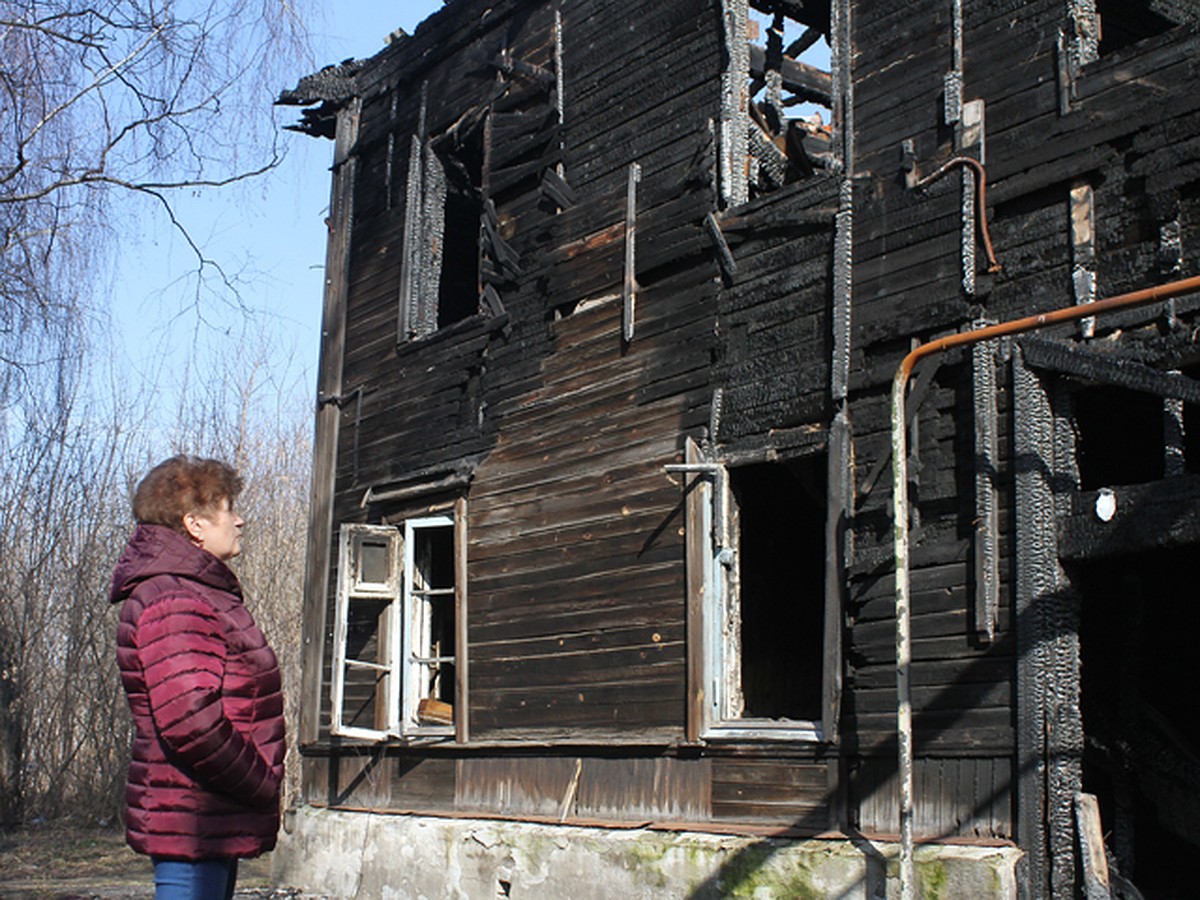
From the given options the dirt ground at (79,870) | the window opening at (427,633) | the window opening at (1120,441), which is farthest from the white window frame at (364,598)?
the window opening at (1120,441)

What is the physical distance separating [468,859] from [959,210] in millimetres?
5312

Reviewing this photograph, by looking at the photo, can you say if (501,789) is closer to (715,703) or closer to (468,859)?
(468,859)

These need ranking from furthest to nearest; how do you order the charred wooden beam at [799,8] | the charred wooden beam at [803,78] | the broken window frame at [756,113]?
the charred wooden beam at [803,78] < the charred wooden beam at [799,8] < the broken window frame at [756,113]

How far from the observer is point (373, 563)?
10.4m

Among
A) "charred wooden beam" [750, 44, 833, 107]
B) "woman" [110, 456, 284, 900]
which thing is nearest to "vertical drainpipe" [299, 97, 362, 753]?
"charred wooden beam" [750, 44, 833, 107]

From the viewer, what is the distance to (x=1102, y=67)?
21.0 ft

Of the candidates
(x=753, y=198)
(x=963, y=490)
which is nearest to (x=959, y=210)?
(x=963, y=490)

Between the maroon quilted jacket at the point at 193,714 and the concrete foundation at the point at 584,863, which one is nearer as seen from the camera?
the maroon quilted jacket at the point at 193,714

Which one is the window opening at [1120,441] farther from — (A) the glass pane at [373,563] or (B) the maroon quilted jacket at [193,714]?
(A) the glass pane at [373,563]

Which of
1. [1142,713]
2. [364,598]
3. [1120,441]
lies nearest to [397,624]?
[364,598]

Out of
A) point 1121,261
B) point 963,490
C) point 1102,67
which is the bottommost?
A: point 963,490

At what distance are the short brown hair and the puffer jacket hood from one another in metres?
0.04

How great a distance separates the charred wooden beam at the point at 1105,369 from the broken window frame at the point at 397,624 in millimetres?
4870

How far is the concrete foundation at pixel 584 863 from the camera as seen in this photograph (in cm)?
629
